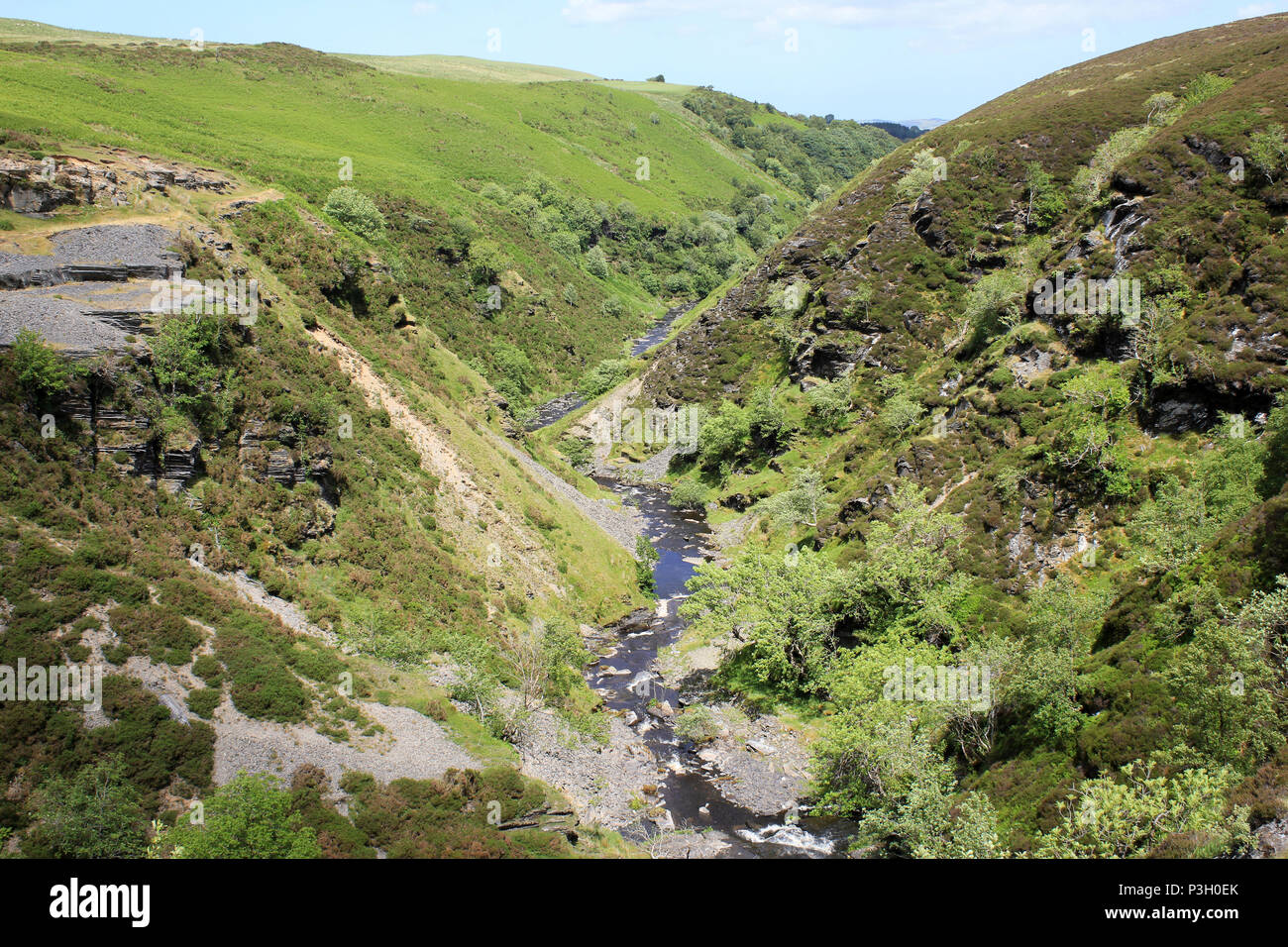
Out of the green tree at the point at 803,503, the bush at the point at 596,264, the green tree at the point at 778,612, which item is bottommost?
the green tree at the point at 778,612

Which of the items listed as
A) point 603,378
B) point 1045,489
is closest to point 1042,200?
point 1045,489

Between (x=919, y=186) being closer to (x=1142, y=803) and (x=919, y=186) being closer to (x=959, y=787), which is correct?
(x=959, y=787)

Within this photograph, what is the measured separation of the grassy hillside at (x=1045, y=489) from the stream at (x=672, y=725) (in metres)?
2.17

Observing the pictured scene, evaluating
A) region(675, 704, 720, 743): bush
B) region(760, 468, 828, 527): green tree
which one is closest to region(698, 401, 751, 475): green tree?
region(760, 468, 828, 527): green tree

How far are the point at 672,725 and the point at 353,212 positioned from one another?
58014mm

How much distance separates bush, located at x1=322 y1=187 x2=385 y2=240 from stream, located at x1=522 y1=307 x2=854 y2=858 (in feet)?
131

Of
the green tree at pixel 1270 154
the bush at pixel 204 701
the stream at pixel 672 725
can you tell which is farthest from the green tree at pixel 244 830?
the green tree at pixel 1270 154

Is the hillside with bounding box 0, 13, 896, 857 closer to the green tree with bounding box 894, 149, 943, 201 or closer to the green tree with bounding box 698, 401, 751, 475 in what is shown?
the green tree with bounding box 698, 401, 751, 475

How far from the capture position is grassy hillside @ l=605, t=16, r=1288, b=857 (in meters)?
24.3

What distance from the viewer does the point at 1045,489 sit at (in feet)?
134

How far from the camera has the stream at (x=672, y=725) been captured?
1224 inches

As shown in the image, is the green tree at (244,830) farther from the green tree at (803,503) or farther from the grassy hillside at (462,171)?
the green tree at (803,503)

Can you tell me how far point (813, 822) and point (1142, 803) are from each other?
15021 mm

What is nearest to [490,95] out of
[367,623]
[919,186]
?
[919,186]
